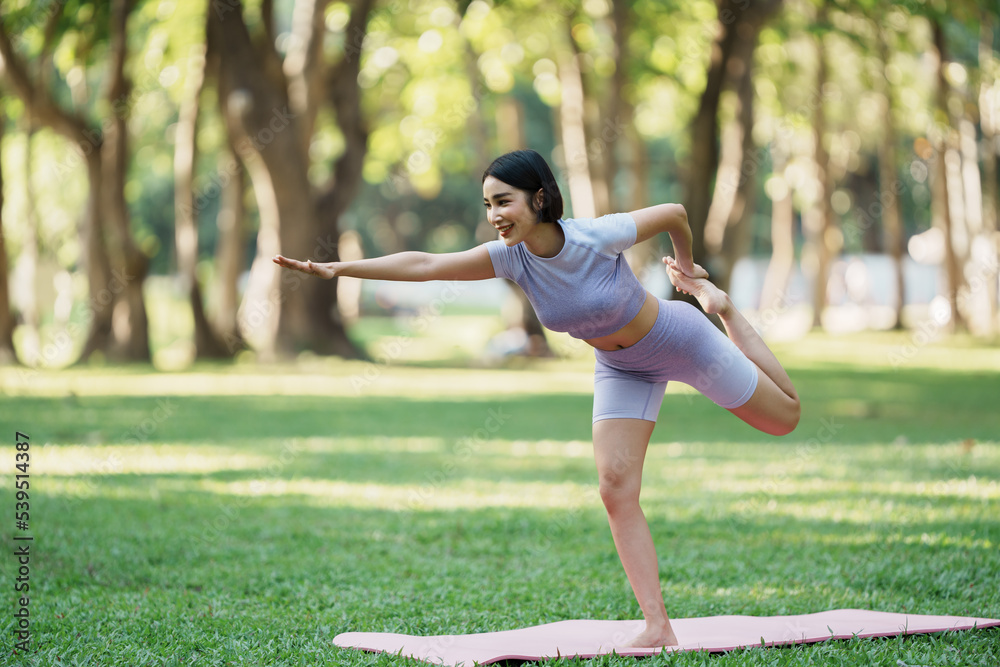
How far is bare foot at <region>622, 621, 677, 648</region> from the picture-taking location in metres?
4.08

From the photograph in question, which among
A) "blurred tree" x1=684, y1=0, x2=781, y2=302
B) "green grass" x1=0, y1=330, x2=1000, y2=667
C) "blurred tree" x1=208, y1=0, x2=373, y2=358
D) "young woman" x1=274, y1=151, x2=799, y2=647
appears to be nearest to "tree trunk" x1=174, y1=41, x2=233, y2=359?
"blurred tree" x1=208, y1=0, x2=373, y2=358

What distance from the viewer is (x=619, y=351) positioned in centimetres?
412

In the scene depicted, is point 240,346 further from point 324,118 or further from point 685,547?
point 685,547

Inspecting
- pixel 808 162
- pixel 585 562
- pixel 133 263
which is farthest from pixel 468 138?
pixel 585 562

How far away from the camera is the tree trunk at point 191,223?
1978 cm

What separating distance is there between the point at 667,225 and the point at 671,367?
60cm

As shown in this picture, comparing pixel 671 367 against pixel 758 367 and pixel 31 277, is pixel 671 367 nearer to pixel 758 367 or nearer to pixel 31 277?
pixel 758 367

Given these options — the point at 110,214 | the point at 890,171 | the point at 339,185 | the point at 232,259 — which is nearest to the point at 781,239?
the point at 890,171

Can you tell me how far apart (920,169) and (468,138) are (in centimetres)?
1627

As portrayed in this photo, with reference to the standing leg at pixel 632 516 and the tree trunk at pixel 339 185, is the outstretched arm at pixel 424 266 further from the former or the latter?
the tree trunk at pixel 339 185

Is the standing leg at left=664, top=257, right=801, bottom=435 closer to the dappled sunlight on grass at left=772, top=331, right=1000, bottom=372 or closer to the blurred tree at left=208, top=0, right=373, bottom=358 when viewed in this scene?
the blurred tree at left=208, top=0, right=373, bottom=358

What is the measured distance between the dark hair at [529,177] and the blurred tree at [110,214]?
1480cm

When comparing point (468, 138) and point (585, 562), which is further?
point (468, 138)

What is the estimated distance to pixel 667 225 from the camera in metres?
4.11
